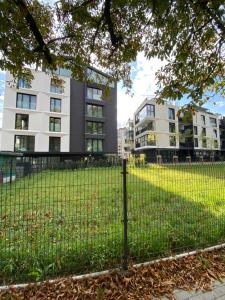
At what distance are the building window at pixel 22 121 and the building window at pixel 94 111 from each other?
948cm

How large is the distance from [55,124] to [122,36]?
2906 cm

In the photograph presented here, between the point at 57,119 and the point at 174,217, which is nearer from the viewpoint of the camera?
the point at 174,217

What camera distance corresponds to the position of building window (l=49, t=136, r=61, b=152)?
106 ft

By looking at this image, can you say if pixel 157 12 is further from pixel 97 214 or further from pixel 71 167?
pixel 97 214

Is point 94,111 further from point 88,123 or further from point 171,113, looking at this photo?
point 171,113

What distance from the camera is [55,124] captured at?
32.8 m

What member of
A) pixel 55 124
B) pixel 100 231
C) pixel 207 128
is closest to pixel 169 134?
pixel 207 128

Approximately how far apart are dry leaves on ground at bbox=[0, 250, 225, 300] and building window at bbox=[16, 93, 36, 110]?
103ft

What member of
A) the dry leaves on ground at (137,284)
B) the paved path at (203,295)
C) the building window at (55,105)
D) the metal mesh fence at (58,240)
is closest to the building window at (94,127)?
the building window at (55,105)

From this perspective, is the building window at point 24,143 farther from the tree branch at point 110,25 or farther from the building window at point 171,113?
the building window at point 171,113

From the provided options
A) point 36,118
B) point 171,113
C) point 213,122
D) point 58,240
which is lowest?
point 58,240

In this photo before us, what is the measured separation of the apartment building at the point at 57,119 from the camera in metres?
30.1

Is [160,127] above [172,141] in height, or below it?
above

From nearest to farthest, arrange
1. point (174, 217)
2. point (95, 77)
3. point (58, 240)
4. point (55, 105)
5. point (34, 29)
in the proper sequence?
point (34, 29) → point (58, 240) → point (174, 217) → point (95, 77) → point (55, 105)
